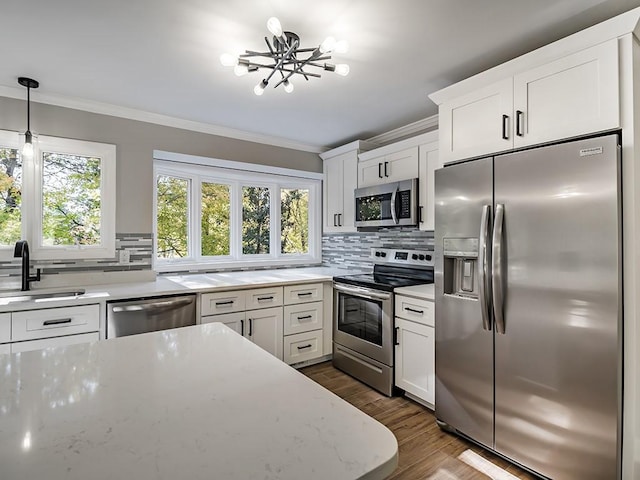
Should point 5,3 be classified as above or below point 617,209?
above

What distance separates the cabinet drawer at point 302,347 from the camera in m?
3.12

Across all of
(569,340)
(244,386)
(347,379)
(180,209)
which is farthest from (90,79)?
(569,340)

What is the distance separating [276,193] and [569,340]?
3178mm

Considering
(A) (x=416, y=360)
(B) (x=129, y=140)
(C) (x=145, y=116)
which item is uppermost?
(C) (x=145, y=116)

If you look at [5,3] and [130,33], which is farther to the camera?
[130,33]

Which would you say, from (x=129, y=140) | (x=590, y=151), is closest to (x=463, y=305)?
(x=590, y=151)

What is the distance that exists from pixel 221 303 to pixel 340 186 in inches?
71.0

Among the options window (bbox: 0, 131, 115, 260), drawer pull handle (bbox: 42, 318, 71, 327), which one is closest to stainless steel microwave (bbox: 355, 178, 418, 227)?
window (bbox: 0, 131, 115, 260)

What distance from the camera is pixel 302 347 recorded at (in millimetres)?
3201

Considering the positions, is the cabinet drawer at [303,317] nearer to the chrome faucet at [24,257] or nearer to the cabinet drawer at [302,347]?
the cabinet drawer at [302,347]

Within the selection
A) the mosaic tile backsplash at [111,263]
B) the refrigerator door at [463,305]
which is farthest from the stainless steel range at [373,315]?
the mosaic tile backsplash at [111,263]

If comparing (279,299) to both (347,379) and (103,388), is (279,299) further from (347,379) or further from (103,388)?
(103,388)

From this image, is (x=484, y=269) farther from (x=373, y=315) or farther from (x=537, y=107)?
(x=373, y=315)

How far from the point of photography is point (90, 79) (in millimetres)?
2338
